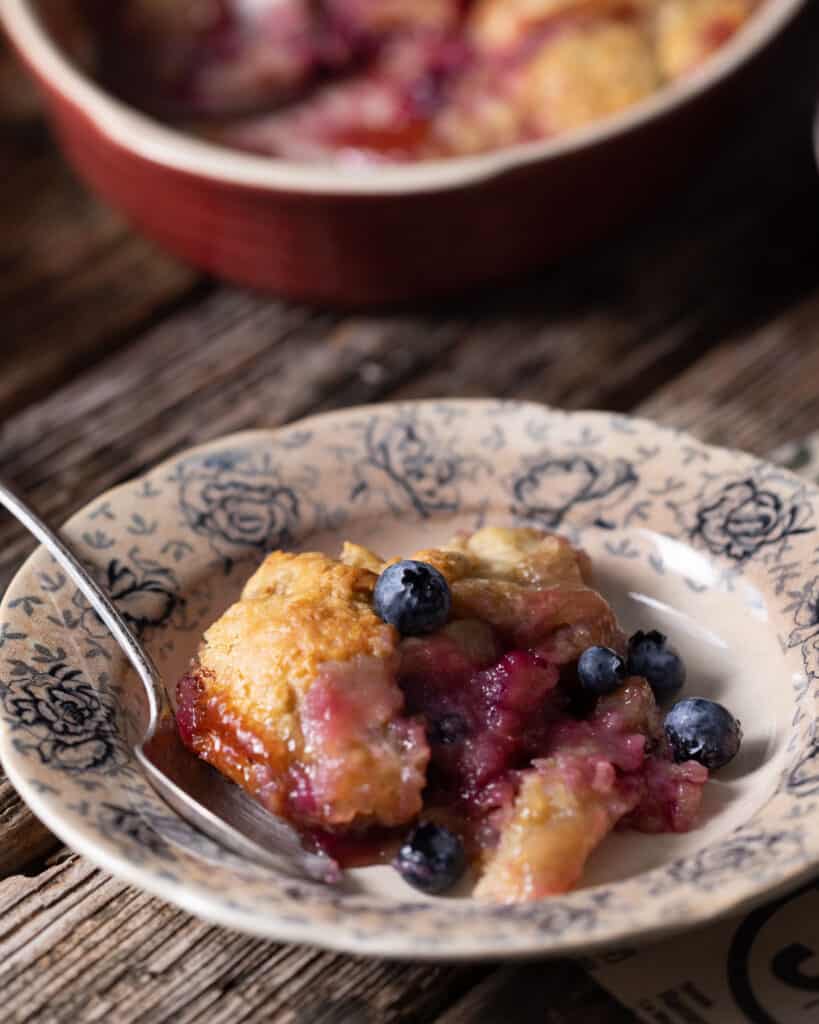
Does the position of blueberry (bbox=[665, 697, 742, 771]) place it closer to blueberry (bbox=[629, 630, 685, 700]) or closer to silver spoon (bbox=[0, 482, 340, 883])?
blueberry (bbox=[629, 630, 685, 700])

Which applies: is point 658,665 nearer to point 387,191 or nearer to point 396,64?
point 387,191

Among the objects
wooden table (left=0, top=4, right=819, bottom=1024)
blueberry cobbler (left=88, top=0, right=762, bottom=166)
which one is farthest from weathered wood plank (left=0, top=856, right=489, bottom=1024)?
blueberry cobbler (left=88, top=0, right=762, bottom=166)

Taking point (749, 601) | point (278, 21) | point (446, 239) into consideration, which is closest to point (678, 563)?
point (749, 601)

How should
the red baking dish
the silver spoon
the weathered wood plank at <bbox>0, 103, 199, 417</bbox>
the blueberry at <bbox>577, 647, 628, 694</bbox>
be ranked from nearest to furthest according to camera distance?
the silver spoon
the blueberry at <bbox>577, 647, 628, 694</bbox>
the red baking dish
the weathered wood plank at <bbox>0, 103, 199, 417</bbox>

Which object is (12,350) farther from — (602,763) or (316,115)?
(602,763)

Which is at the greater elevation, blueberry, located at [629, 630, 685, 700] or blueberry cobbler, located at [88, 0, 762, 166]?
blueberry cobbler, located at [88, 0, 762, 166]

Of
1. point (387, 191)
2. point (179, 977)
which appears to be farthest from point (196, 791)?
point (387, 191)
